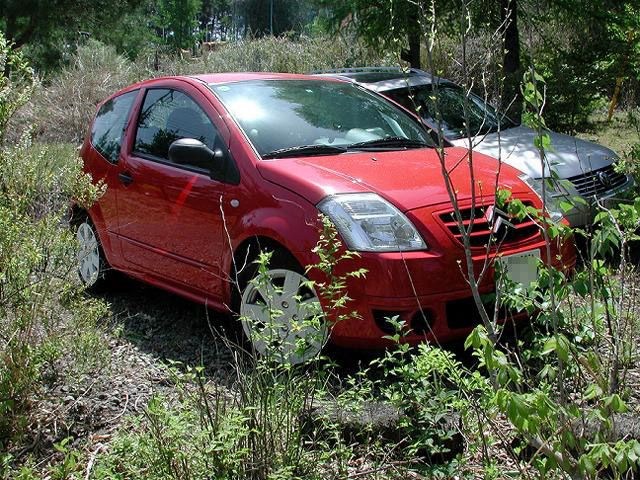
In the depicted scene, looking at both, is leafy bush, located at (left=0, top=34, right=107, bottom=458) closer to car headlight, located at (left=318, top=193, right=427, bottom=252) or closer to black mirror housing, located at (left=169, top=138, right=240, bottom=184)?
black mirror housing, located at (left=169, top=138, right=240, bottom=184)

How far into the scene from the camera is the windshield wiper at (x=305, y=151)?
4770mm

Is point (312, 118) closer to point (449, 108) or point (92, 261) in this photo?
point (92, 261)

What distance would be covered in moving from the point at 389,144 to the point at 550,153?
7.43 feet

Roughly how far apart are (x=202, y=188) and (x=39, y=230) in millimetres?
1362

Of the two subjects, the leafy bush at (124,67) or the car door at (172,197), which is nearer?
the car door at (172,197)

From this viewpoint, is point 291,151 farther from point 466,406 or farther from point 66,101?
point 66,101

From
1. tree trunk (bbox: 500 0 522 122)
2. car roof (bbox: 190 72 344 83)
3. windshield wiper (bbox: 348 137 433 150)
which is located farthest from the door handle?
tree trunk (bbox: 500 0 522 122)

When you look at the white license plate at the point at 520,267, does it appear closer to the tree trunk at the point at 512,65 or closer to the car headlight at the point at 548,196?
the car headlight at the point at 548,196

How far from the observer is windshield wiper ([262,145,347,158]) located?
477 centimetres

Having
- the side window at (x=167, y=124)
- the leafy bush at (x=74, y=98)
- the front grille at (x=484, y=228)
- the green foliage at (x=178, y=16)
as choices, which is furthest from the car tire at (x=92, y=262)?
the green foliage at (x=178, y=16)

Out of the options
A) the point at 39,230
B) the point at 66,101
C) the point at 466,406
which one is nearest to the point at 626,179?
the point at 466,406

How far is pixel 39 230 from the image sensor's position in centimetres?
370

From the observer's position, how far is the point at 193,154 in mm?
4805

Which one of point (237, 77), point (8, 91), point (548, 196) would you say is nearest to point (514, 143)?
point (548, 196)
